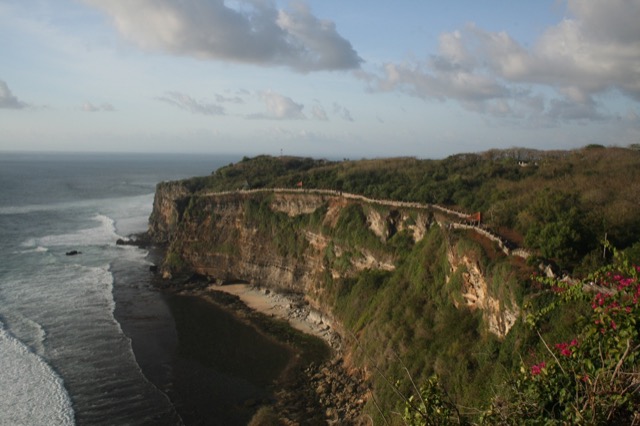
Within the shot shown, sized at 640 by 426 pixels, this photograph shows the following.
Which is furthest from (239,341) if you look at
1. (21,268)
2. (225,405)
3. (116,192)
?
(116,192)

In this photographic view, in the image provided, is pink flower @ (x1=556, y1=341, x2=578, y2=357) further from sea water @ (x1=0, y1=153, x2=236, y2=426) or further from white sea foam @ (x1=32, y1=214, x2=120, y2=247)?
white sea foam @ (x1=32, y1=214, x2=120, y2=247)

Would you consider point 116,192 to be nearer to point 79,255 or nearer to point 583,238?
point 79,255

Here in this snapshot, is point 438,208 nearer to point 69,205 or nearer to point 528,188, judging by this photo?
point 528,188

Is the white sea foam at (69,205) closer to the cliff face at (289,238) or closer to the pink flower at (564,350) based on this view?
the cliff face at (289,238)

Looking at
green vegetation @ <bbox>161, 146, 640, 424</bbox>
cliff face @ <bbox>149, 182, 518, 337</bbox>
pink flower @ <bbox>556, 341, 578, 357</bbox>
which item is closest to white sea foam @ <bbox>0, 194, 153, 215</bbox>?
cliff face @ <bbox>149, 182, 518, 337</bbox>

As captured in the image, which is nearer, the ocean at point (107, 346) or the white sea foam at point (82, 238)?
the ocean at point (107, 346)

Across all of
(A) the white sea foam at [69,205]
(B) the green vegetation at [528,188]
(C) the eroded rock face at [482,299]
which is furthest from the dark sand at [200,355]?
(A) the white sea foam at [69,205]
